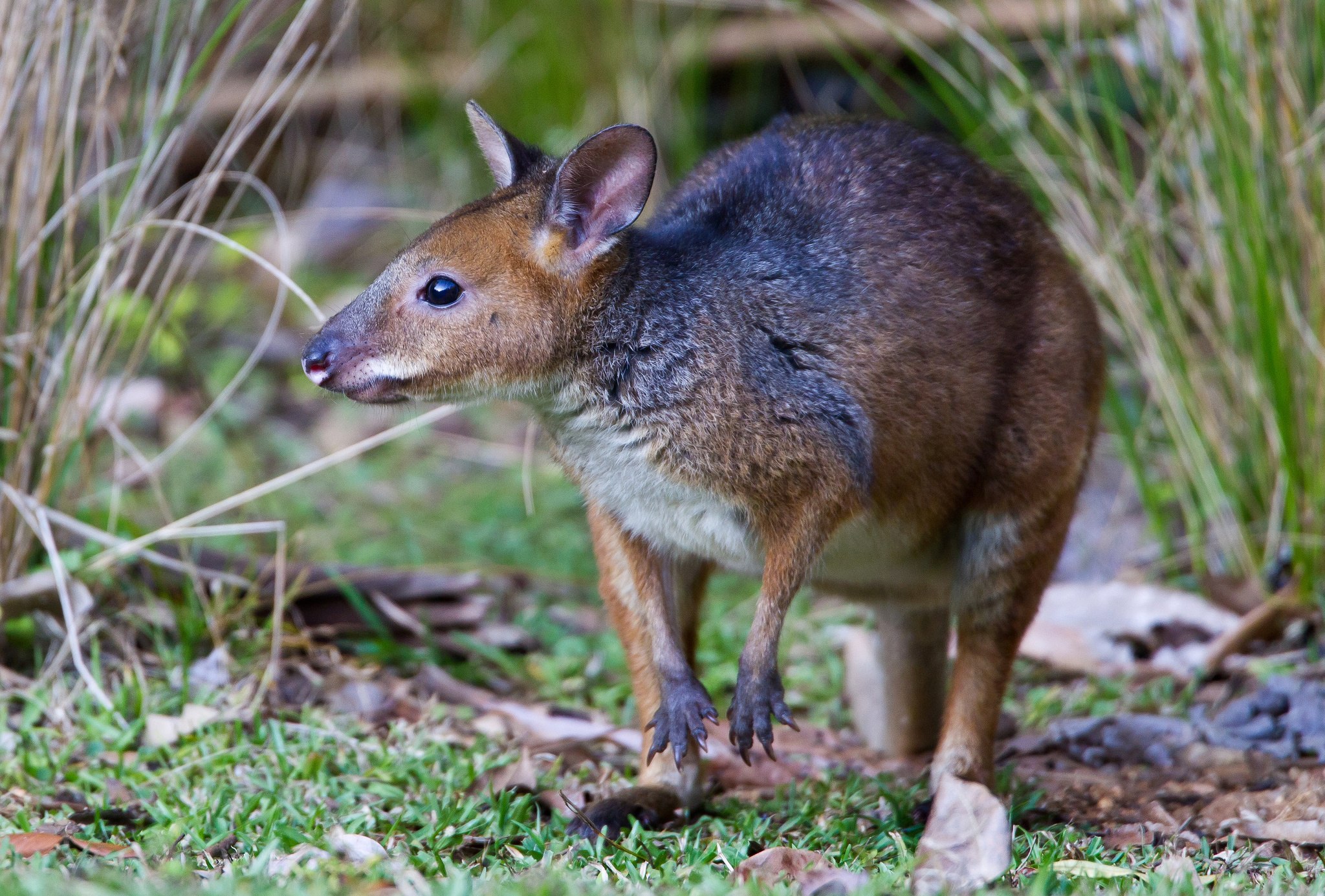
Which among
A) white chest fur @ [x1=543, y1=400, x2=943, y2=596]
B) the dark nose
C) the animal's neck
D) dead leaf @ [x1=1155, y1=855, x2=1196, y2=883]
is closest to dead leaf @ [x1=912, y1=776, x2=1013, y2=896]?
dead leaf @ [x1=1155, y1=855, x2=1196, y2=883]

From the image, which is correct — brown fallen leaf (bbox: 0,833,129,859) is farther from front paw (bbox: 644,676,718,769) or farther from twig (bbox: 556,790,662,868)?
front paw (bbox: 644,676,718,769)

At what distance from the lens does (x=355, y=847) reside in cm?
300

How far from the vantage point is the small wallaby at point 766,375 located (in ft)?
10.7

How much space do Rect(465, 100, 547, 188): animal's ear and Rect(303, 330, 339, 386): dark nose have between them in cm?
60

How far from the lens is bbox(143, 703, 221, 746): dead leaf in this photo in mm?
3721

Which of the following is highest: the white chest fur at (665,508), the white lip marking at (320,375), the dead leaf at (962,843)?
the white lip marking at (320,375)

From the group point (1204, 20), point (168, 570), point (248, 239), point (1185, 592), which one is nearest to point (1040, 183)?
point (1204, 20)

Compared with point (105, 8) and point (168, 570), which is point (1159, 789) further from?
point (105, 8)

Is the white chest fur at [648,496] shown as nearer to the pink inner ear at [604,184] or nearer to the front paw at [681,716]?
the front paw at [681,716]

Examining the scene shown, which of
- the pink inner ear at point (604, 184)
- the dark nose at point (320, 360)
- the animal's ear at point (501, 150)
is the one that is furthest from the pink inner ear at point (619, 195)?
the dark nose at point (320, 360)

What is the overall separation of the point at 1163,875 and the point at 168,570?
286 centimetres

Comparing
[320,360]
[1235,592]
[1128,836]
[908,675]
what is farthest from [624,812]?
[1235,592]

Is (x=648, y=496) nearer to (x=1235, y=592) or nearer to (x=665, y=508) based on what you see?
(x=665, y=508)

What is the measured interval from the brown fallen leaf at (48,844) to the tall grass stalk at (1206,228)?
10.8ft
